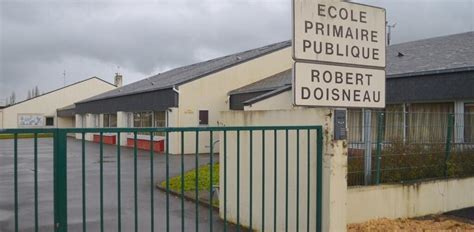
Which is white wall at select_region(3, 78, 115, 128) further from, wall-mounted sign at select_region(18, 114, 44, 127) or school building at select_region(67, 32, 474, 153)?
school building at select_region(67, 32, 474, 153)

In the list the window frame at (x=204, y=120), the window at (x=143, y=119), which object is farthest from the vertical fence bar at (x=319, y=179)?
the window at (x=143, y=119)

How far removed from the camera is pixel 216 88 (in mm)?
24266

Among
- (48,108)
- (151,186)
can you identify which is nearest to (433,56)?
(151,186)

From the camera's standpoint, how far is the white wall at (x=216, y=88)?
75.2ft

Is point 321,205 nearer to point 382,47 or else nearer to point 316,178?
point 316,178

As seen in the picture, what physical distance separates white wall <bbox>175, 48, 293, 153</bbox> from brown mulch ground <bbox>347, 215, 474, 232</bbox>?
15218 mm

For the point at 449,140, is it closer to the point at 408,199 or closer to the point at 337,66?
the point at 408,199

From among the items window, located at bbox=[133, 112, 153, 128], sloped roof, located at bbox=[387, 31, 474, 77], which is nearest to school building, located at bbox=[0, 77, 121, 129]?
window, located at bbox=[133, 112, 153, 128]

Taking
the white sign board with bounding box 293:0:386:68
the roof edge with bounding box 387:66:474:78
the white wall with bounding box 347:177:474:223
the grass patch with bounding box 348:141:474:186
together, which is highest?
the roof edge with bounding box 387:66:474:78

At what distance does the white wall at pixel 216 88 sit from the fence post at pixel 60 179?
17.9 metres

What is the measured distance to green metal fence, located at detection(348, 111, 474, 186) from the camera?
7039 millimetres

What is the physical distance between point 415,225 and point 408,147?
5.38 ft

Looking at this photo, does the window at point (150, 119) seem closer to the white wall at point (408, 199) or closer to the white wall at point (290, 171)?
the white wall at point (408, 199)

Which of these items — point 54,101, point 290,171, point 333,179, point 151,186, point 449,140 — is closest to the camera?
point 151,186
